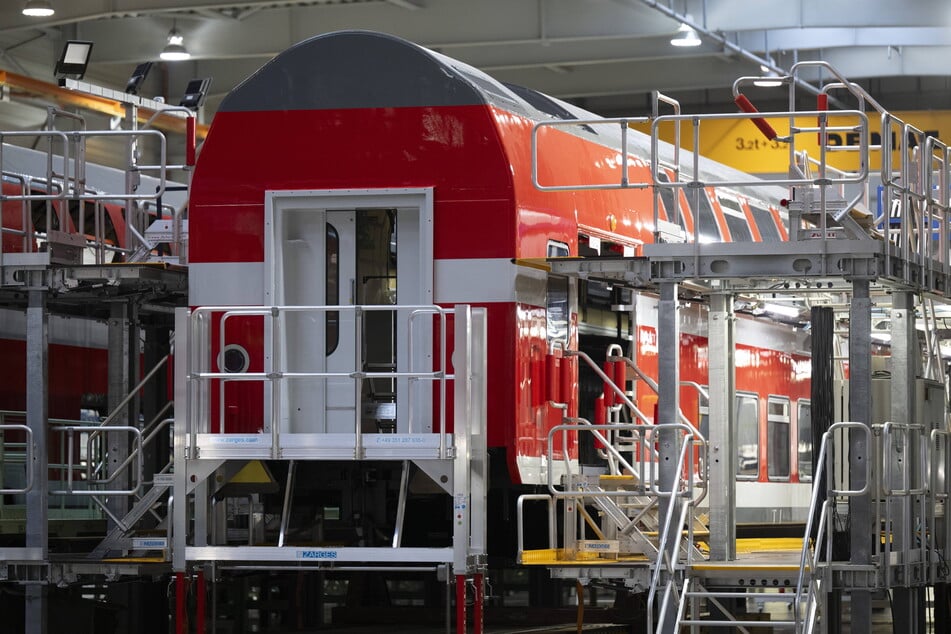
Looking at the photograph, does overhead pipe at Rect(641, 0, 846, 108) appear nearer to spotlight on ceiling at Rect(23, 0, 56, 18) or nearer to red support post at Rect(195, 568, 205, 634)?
spotlight on ceiling at Rect(23, 0, 56, 18)

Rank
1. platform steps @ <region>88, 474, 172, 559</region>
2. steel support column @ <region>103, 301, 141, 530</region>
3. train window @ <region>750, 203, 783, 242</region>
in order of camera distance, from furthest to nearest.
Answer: train window @ <region>750, 203, 783, 242</region> < steel support column @ <region>103, 301, 141, 530</region> < platform steps @ <region>88, 474, 172, 559</region>

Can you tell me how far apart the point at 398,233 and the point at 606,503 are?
3.04m

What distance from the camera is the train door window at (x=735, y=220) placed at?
68.0ft

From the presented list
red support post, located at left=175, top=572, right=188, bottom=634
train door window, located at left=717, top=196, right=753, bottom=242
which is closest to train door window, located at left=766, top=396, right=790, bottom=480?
train door window, located at left=717, top=196, right=753, bottom=242

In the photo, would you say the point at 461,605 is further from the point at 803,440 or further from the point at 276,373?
the point at 803,440

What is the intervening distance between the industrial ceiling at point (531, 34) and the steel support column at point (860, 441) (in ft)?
44.9

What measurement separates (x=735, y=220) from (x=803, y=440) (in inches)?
145

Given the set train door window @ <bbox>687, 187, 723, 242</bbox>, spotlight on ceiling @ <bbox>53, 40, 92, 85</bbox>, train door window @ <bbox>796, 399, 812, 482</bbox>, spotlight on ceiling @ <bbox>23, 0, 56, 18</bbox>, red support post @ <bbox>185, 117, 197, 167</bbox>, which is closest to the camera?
red support post @ <bbox>185, 117, 197, 167</bbox>

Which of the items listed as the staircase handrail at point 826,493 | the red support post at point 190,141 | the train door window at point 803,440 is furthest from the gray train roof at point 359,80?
the train door window at point 803,440

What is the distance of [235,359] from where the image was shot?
51.0 feet

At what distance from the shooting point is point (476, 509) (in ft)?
46.2

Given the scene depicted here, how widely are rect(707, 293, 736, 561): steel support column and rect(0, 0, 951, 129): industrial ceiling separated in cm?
1306

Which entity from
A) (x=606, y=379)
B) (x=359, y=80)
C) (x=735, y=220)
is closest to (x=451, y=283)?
(x=606, y=379)

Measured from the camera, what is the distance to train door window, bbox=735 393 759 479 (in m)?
19.9
